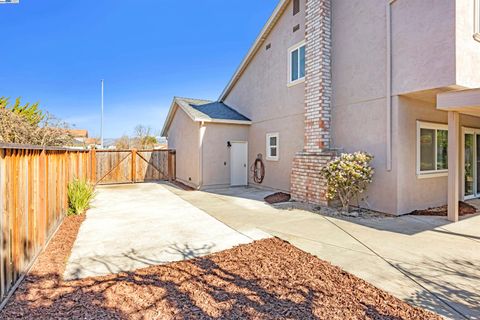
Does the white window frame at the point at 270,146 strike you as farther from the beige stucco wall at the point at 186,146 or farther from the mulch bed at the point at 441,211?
the mulch bed at the point at 441,211

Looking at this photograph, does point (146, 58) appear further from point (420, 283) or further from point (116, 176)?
point (420, 283)

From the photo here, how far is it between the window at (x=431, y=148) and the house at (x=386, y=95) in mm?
30

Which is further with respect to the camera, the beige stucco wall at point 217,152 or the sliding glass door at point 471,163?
the beige stucco wall at point 217,152

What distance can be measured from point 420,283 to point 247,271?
2193 millimetres

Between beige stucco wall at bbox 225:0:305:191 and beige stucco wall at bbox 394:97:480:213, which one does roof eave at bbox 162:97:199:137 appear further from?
beige stucco wall at bbox 394:97:480:213

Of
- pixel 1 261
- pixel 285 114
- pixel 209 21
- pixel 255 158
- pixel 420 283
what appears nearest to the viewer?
pixel 1 261

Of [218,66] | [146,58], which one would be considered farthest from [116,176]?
[218,66]

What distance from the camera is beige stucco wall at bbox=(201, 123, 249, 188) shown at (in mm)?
11844

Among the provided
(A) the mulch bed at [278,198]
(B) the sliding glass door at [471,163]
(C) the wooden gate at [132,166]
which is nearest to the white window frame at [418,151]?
(B) the sliding glass door at [471,163]

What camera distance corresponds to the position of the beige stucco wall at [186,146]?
1218 centimetres

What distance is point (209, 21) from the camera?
13.7m

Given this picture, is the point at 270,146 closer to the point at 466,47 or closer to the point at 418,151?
the point at 418,151

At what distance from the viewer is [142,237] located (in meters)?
5.18

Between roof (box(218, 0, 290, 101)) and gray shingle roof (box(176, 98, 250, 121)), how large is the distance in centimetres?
123
